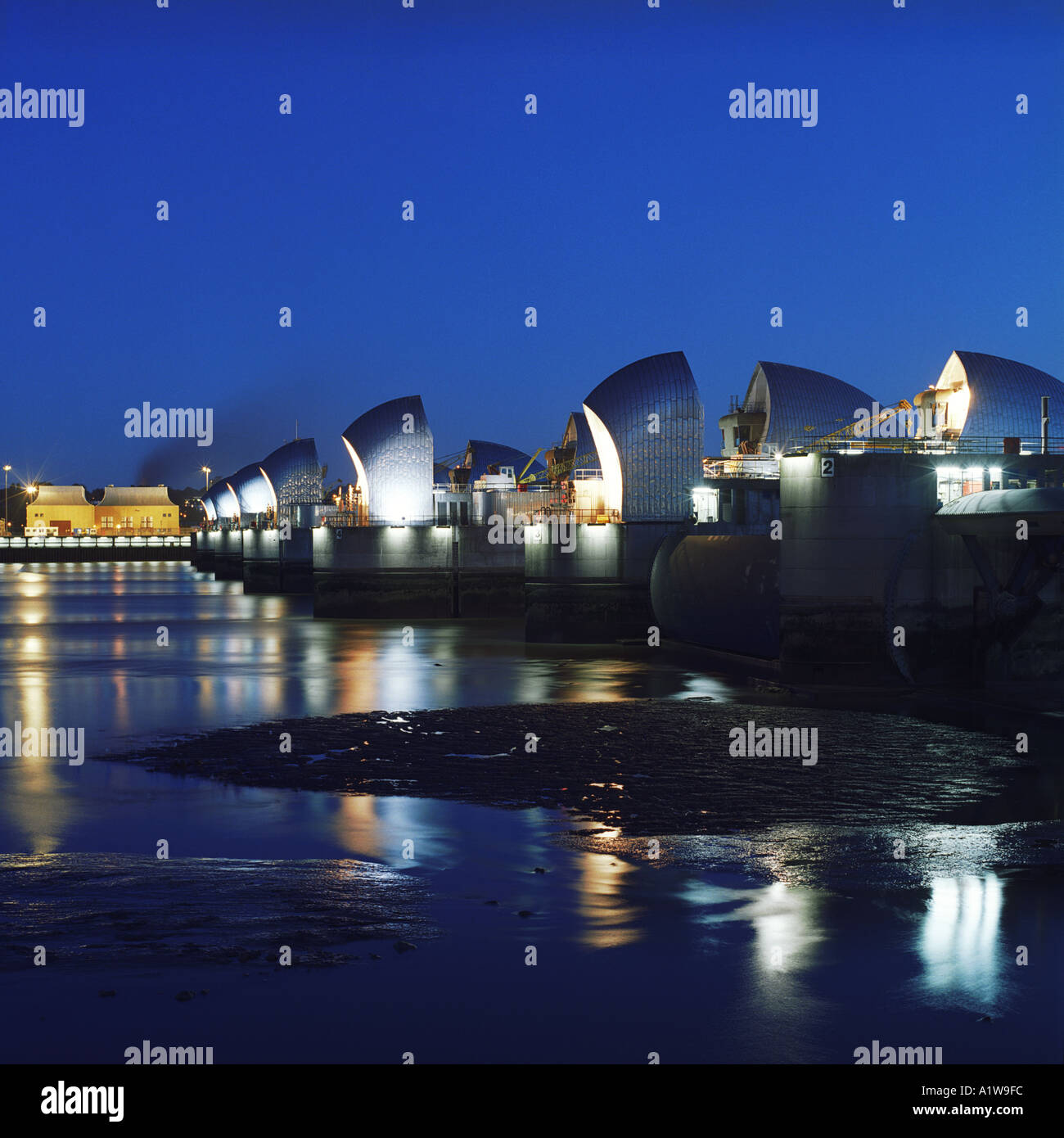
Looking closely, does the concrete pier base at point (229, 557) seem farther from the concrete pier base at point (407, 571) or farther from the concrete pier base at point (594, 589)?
the concrete pier base at point (594, 589)

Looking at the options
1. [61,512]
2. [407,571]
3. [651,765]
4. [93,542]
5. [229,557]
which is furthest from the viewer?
[61,512]

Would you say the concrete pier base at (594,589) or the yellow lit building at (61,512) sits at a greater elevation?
the yellow lit building at (61,512)

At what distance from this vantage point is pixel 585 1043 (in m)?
8.11

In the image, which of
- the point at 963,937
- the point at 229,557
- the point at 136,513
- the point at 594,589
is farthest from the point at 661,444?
the point at 136,513

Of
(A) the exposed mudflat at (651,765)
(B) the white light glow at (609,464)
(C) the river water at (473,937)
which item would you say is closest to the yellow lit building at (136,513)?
(B) the white light glow at (609,464)

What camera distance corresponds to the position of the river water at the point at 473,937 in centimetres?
819

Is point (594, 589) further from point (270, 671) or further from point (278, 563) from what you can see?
point (278, 563)

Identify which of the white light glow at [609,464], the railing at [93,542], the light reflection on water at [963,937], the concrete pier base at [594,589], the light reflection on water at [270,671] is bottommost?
the light reflection on water at [270,671]

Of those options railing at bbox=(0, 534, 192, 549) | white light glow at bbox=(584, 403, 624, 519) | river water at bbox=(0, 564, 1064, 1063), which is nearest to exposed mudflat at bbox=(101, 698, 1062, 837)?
river water at bbox=(0, 564, 1064, 1063)

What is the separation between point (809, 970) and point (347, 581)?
46068 millimetres

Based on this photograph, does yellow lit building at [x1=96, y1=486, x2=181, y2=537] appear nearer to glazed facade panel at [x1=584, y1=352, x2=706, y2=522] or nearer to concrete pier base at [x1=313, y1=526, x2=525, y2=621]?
concrete pier base at [x1=313, y1=526, x2=525, y2=621]

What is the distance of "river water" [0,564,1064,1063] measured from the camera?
8.19 meters

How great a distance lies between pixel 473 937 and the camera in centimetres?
1000
